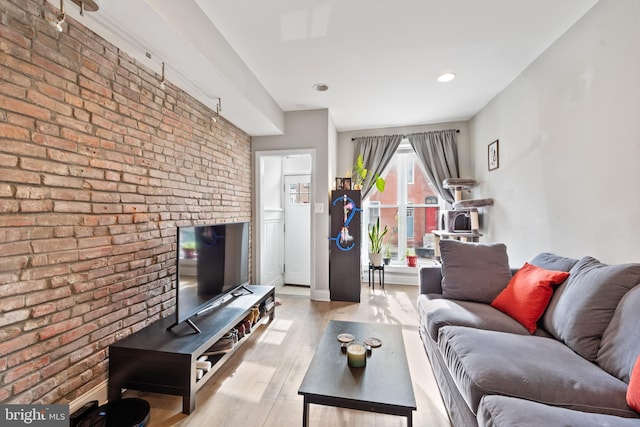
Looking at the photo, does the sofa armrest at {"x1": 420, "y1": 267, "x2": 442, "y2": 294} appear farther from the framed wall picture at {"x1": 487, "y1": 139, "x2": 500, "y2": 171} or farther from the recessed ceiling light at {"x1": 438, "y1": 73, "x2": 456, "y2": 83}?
the recessed ceiling light at {"x1": 438, "y1": 73, "x2": 456, "y2": 83}

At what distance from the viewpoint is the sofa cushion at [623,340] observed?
3.74ft

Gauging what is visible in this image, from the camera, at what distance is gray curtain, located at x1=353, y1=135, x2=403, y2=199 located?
4254 mm

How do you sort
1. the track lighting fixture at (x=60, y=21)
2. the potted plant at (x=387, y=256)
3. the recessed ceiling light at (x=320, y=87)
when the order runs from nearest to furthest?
1. the track lighting fixture at (x=60, y=21)
2. the recessed ceiling light at (x=320, y=87)
3. the potted plant at (x=387, y=256)

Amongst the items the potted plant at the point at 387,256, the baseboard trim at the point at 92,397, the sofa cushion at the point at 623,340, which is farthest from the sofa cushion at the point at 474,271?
the baseboard trim at the point at 92,397

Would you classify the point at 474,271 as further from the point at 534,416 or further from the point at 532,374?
the point at 534,416

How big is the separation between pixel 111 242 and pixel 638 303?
Result: 283 cm

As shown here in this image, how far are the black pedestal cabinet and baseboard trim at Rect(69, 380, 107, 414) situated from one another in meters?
2.50

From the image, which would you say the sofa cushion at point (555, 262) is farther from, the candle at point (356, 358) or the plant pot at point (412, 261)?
the plant pot at point (412, 261)

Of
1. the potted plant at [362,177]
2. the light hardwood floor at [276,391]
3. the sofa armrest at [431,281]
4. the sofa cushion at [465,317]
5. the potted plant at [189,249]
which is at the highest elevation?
the potted plant at [362,177]

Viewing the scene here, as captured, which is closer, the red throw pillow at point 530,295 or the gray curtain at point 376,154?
the red throw pillow at point 530,295

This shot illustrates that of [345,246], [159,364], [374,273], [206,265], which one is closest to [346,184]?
[345,246]

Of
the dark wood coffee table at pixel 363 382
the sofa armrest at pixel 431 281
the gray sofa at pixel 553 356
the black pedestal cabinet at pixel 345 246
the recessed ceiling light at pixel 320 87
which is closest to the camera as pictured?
the gray sofa at pixel 553 356

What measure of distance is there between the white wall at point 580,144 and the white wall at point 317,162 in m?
2.13

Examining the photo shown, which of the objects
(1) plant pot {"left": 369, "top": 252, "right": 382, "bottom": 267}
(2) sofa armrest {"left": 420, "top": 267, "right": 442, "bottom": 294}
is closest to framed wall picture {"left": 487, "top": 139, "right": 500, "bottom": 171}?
(2) sofa armrest {"left": 420, "top": 267, "right": 442, "bottom": 294}
